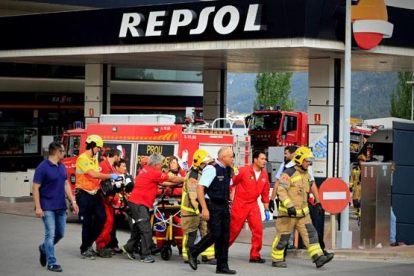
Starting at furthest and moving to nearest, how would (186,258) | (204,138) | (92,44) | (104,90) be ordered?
(104,90)
(92,44)
(204,138)
(186,258)

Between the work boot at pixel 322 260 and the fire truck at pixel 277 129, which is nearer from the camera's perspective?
the work boot at pixel 322 260

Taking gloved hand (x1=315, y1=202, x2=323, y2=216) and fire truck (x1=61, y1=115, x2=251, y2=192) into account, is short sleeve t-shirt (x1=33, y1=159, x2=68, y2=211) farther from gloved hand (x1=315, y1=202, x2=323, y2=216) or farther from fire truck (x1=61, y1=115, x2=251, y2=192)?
fire truck (x1=61, y1=115, x2=251, y2=192)

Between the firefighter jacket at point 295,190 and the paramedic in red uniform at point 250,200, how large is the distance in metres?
0.55

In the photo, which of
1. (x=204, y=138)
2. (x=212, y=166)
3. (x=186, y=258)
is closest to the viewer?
(x=212, y=166)

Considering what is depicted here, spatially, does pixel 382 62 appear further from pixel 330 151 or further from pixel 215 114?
pixel 215 114

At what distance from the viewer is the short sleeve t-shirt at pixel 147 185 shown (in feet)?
50.3

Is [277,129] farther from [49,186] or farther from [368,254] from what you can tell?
[49,186]

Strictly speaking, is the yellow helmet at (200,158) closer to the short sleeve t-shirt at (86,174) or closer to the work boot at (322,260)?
the short sleeve t-shirt at (86,174)

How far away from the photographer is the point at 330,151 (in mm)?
24656

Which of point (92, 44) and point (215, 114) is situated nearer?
point (92, 44)

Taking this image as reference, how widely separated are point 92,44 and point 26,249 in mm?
11138

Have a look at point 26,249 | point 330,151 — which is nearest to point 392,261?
point 26,249

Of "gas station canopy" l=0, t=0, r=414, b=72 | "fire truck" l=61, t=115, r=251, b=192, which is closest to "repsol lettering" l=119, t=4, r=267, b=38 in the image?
"gas station canopy" l=0, t=0, r=414, b=72

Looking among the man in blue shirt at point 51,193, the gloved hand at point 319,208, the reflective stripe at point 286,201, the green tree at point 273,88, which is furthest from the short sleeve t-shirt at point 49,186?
the green tree at point 273,88
